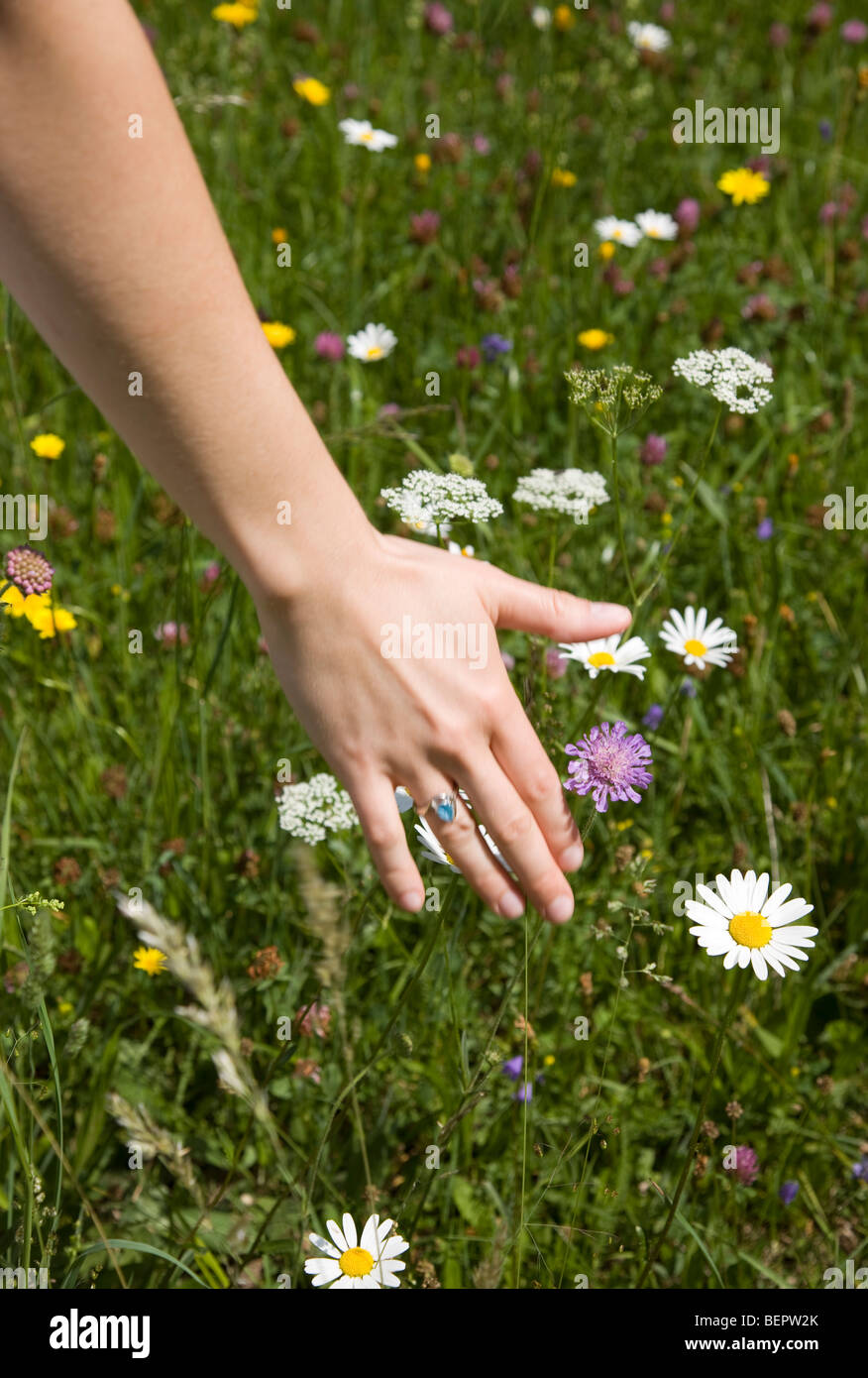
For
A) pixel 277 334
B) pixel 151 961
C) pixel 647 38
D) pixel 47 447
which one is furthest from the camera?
pixel 647 38

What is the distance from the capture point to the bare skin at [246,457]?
85cm

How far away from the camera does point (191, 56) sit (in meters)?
3.46

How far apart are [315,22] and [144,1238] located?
13.1ft

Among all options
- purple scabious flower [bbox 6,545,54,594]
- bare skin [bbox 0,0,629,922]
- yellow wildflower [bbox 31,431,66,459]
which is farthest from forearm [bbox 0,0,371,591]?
yellow wildflower [bbox 31,431,66,459]

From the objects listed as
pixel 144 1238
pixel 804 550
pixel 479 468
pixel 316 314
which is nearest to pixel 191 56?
pixel 316 314

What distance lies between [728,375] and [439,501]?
400 millimetres

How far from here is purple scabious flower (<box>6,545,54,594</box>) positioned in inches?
58.2

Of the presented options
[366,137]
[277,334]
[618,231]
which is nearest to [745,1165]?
[277,334]

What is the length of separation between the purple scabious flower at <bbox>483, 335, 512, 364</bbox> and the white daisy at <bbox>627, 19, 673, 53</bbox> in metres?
1.75

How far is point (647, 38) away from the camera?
150 inches

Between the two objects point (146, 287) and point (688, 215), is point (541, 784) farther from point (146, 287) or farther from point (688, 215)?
point (688, 215)

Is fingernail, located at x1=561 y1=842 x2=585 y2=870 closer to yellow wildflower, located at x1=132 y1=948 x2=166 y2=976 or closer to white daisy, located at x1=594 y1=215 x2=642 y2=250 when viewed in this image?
yellow wildflower, located at x1=132 y1=948 x2=166 y2=976
